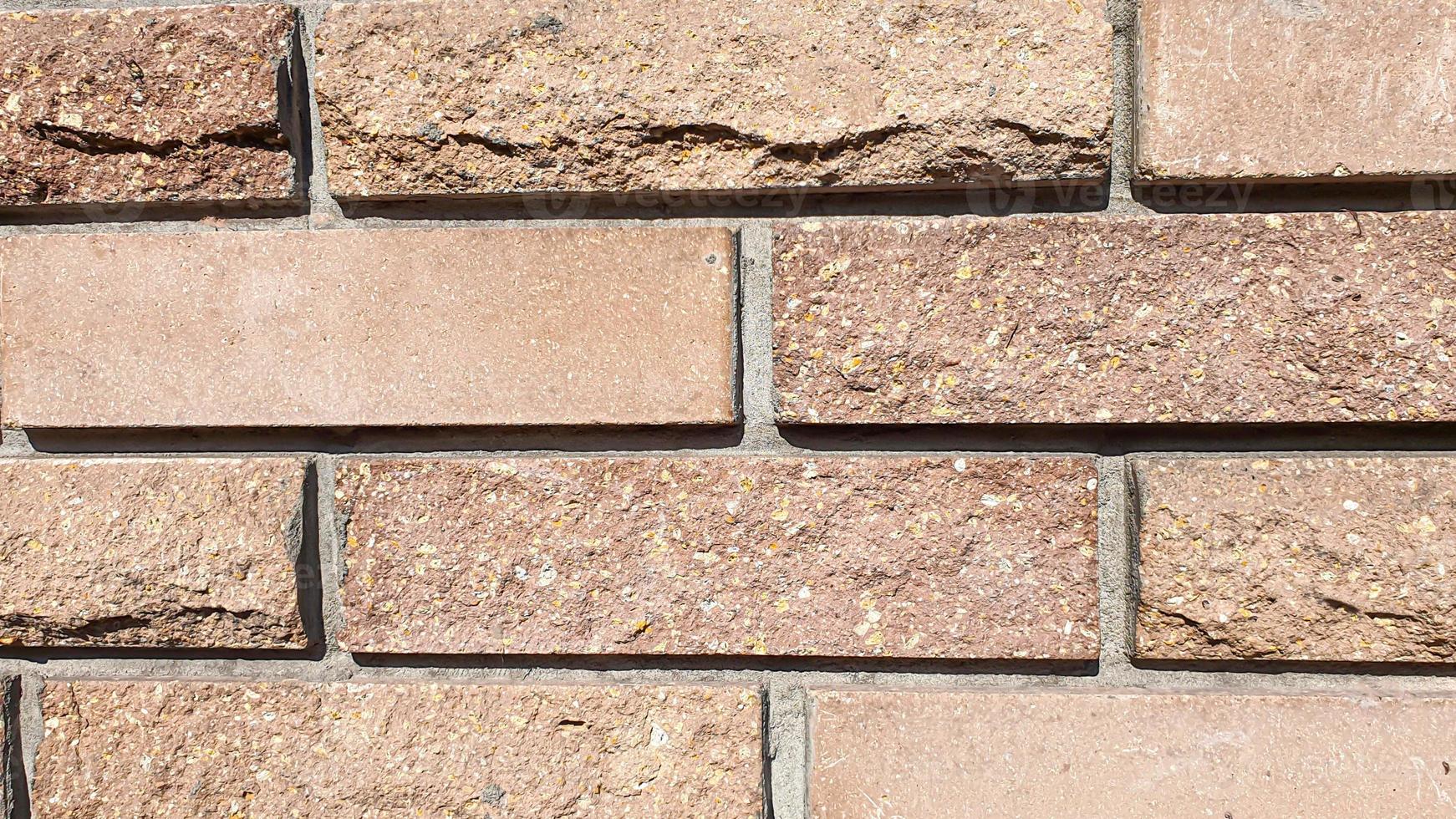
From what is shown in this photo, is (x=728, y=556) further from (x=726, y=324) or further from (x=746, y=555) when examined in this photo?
(x=726, y=324)

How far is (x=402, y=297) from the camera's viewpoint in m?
0.48

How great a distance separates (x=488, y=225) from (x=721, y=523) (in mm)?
214

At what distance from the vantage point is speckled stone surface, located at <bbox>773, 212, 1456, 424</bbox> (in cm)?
44

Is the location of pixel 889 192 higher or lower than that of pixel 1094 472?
higher

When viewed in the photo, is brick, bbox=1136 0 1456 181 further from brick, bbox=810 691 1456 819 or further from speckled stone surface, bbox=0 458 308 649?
speckled stone surface, bbox=0 458 308 649

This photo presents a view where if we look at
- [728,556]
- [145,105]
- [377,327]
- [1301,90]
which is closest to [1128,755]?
[728,556]

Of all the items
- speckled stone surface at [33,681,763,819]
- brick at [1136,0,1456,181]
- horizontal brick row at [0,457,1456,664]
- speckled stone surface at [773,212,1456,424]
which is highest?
brick at [1136,0,1456,181]

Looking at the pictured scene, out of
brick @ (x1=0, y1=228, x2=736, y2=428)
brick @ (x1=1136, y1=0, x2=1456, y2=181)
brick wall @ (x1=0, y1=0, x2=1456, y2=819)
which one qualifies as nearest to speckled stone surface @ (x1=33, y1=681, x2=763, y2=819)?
brick wall @ (x1=0, y1=0, x2=1456, y2=819)

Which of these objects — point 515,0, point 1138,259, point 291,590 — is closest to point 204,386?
point 291,590

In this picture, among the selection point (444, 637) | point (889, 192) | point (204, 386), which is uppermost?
point (889, 192)

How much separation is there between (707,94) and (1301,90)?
0.31 meters

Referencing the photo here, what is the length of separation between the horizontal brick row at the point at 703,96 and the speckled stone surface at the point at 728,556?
0.16 m

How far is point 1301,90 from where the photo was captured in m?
0.44

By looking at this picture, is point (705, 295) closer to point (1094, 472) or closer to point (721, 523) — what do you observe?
point (721, 523)
